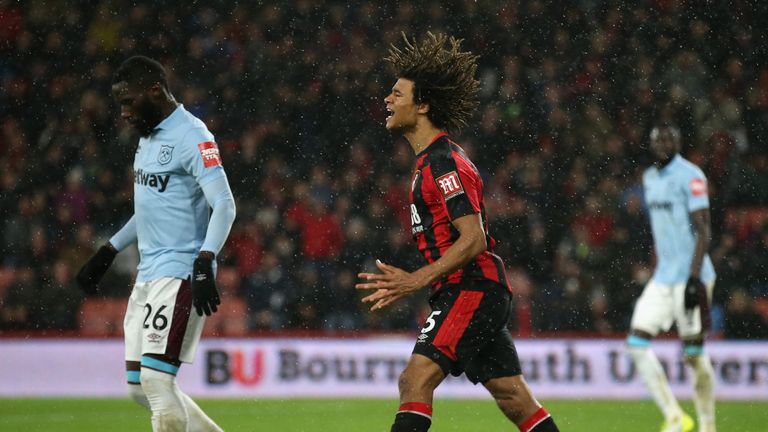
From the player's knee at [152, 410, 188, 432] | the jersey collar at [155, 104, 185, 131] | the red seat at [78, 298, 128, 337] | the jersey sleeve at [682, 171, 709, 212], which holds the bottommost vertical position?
the red seat at [78, 298, 128, 337]

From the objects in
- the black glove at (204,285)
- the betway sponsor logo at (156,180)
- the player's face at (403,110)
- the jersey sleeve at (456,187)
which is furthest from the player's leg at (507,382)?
the betway sponsor logo at (156,180)

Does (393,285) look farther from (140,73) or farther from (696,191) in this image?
(696,191)

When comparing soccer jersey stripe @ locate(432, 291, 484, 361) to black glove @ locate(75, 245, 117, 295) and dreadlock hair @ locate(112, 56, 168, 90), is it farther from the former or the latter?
black glove @ locate(75, 245, 117, 295)

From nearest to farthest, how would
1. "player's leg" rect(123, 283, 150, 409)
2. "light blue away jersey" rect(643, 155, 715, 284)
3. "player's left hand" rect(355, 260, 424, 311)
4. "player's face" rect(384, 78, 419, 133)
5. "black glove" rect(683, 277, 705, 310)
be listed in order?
"player's left hand" rect(355, 260, 424, 311) < "player's face" rect(384, 78, 419, 133) < "player's leg" rect(123, 283, 150, 409) < "black glove" rect(683, 277, 705, 310) < "light blue away jersey" rect(643, 155, 715, 284)

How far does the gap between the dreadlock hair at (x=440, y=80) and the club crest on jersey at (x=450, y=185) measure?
1.45ft

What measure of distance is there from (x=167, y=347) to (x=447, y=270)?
53.4 inches

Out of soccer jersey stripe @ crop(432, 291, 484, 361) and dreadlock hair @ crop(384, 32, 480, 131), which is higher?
dreadlock hair @ crop(384, 32, 480, 131)

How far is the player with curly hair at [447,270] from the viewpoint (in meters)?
4.56

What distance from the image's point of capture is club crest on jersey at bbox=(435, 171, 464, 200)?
4.64 m

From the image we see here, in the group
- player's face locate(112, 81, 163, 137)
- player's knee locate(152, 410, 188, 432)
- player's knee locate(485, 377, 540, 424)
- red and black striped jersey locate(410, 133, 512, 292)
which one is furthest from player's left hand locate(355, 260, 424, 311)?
player's face locate(112, 81, 163, 137)

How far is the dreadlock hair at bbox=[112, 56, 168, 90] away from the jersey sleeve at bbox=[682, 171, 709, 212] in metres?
3.95

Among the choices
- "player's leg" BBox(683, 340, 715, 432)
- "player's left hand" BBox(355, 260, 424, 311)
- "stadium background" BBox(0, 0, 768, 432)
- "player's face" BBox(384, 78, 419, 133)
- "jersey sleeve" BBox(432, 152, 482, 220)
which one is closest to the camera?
"player's left hand" BBox(355, 260, 424, 311)

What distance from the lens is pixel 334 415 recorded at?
9828 mm

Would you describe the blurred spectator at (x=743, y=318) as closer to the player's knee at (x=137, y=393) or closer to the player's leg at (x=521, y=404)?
the player's leg at (x=521, y=404)
